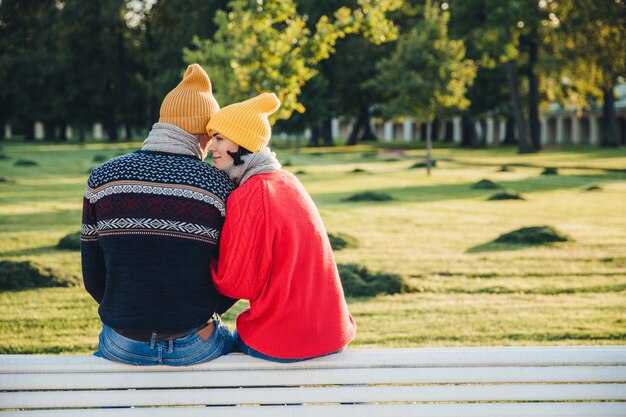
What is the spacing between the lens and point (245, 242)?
3055 mm

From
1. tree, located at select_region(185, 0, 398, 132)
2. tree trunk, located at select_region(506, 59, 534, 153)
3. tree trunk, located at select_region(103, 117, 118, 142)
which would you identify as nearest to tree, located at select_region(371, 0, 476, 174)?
tree, located at select_region(185, 0, 398, 132)

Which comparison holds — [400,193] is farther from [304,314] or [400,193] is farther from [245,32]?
[304,314]

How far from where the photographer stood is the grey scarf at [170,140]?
3.21m

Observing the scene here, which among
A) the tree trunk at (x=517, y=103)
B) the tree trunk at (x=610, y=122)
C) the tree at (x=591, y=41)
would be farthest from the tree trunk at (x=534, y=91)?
the tree at (x=591, y=41)

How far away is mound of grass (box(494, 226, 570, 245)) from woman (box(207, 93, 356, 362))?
29.7 ft

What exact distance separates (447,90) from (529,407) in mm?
26892

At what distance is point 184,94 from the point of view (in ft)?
11.1

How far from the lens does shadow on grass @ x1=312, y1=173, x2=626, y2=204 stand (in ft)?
65.3

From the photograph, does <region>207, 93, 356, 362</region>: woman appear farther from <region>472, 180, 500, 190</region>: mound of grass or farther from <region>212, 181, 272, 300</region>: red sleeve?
<region>472, 180, 500, 190</region>: mound of grass

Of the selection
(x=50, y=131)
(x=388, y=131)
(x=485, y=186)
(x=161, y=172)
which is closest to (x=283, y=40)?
(x=161, y=172)

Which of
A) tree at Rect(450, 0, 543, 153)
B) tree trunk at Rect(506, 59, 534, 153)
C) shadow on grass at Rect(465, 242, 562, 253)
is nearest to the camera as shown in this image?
shadow on grass at Rect(465, 242, 562, 253)

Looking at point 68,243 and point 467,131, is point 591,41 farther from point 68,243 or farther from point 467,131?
point 467,131

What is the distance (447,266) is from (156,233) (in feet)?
24.7

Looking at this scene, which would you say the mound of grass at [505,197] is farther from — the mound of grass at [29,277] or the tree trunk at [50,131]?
the tree trunk at [50,131]
